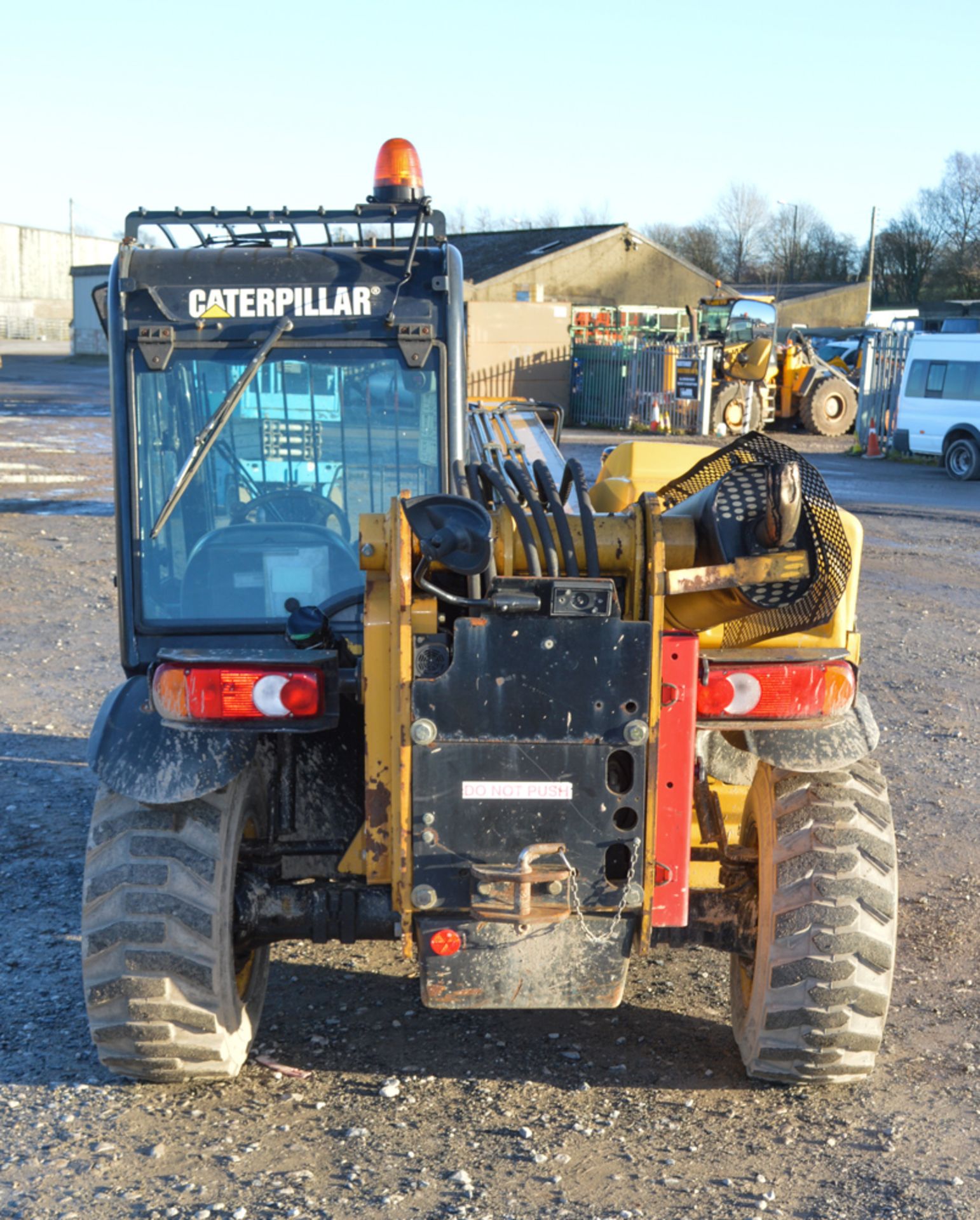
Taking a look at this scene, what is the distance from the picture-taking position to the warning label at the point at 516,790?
3.21 metres

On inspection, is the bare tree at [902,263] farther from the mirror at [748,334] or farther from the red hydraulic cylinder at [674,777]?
the red hydraulic cylinder at [674,777]

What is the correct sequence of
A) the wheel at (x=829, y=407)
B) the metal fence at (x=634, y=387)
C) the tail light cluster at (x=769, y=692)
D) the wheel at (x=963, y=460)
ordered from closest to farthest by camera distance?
1. the tail light cluster at (x=769, y=692)
2. the wheel at (x=963, y=460)
3. the wheel at (x=829, y=407)
4. the metal fence at (x=634, y=387)

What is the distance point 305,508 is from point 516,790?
1535 mm

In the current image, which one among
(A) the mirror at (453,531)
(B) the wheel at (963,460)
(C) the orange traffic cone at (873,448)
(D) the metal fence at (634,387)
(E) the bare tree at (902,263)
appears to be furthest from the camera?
(E) the bare tree at (902,263)

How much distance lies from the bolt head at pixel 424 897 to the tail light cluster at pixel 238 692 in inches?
21.9

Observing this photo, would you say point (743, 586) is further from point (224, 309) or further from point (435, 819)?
point (224, 309)

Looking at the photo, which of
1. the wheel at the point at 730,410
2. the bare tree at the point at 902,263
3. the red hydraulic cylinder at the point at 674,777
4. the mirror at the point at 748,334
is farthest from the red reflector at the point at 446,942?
the bare tree at the point at 902,263

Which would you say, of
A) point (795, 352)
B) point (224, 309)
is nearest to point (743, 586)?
point (224, 309)

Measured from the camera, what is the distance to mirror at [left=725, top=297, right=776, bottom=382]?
26.4 meters

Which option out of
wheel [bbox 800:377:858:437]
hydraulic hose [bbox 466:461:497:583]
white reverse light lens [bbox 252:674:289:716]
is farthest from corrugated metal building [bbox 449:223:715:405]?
white reverse light lens [bbox 252:674:289:716]

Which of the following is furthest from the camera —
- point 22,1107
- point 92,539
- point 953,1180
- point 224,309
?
point 92,539

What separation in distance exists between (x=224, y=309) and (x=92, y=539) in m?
10.5

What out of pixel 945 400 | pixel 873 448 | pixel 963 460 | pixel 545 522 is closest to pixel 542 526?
pixel 545 522

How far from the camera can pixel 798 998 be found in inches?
142
